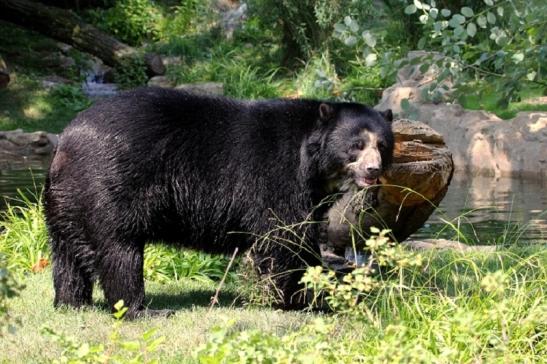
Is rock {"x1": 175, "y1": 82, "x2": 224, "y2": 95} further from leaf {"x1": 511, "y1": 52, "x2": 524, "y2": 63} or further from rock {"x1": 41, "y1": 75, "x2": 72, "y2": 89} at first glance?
leaf {"x1": 511, "y1": 52, "x2": 524, "y2": 63}

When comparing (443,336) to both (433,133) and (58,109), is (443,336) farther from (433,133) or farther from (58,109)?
(58,109)

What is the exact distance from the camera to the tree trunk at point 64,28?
2208 cm

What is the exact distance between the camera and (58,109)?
20.6 meters

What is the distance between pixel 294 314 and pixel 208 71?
56.4 feet

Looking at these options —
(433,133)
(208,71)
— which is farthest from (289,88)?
(433,133)

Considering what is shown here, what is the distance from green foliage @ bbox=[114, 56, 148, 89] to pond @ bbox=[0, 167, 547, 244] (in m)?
7.17

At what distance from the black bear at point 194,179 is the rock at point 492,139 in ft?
26.1

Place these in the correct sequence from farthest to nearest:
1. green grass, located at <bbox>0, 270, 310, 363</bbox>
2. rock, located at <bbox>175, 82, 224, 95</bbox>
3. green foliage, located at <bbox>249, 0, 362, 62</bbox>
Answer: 1. rock, located at <bbox>175, 82, 224, 95</bbox>
2. green foliage, located at <bbox>249, 0, 362, 62</bbox>
3. green grass, located at <bbox>0, 270, 310, 363</bbox>

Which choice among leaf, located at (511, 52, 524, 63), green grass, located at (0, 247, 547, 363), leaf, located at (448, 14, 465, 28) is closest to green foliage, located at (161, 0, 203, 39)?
green grass, located at (0, 247, 547, 363)

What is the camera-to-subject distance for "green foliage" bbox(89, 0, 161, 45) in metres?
25.9

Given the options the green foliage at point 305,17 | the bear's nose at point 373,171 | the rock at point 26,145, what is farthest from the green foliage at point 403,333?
the green foliage at point 305,17

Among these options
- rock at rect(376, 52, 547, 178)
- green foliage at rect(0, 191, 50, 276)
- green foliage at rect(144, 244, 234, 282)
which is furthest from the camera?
rock at rect(376, 52, 547, 178)

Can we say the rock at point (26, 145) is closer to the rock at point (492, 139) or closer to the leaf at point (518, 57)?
the rock at point (492, 139)

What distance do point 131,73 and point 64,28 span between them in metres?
Answer: 2.04
